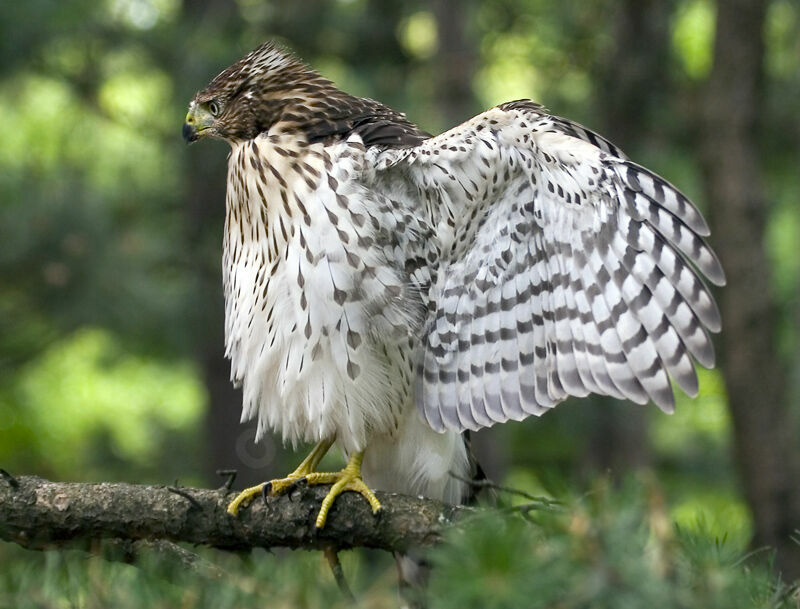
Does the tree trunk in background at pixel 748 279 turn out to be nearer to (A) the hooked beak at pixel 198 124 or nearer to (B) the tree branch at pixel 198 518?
(A) the hooked beak at pixel 198 124

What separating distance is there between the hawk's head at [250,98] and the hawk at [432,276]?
0.01 metres

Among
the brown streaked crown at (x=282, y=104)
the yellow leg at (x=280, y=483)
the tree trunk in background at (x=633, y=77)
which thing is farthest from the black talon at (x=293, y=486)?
the tree trunk in background at (x=633, y=77)

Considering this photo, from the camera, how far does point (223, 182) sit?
27.9ft

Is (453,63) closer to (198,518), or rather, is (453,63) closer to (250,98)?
(250,98)

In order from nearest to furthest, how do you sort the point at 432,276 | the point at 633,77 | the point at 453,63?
the point at 432,276
the point at 633,77
the point at 453,63

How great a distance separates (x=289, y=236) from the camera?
3.42 metres

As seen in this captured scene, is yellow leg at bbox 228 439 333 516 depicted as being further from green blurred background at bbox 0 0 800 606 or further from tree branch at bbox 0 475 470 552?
green blurred background at bbox 0 0 800 606

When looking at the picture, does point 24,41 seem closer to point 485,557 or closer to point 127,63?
point 127,63

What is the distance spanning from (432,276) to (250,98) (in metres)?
0.90

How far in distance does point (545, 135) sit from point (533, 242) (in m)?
0.37

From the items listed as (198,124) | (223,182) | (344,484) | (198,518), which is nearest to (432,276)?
(344,484)

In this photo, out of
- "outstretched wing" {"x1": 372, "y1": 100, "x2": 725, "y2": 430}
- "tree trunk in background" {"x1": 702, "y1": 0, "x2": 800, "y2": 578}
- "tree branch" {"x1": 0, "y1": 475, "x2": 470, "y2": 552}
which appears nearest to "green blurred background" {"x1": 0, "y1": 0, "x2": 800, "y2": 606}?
"tree trunk in background" {"x1": 702, "y1": 0, "x2": 800, "y2": 578}

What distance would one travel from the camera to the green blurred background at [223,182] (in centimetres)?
637

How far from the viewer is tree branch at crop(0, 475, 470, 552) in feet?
8.93
